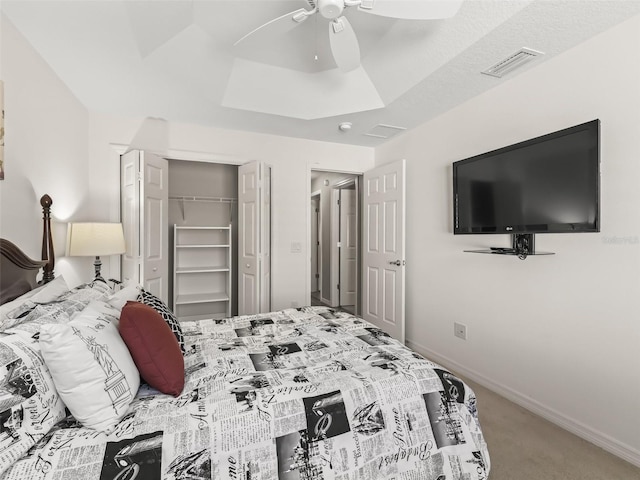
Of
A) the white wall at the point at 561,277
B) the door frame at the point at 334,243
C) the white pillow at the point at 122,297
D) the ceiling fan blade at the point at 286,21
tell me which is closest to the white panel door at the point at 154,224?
the white pillow at the point at 122,297

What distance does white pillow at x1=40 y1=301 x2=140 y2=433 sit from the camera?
1.03 m

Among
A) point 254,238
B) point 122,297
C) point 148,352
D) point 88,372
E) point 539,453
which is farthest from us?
point 254,238

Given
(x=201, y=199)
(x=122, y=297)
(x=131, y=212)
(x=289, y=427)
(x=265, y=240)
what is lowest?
(x=289, y=427)

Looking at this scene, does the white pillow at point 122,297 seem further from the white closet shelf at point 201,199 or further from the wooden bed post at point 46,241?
the white closet shelf at point 201,199

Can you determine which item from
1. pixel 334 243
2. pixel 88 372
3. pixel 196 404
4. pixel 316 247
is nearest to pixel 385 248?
pixel 334 243

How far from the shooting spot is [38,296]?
1.49m

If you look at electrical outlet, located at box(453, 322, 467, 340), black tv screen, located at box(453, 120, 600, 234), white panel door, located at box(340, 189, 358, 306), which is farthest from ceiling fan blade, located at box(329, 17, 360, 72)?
white panel door, located at box(340, 189, 358, 306)

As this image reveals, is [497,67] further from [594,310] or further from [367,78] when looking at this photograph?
[594,310]

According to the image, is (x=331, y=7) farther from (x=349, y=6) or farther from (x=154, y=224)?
(x=154, y=224)

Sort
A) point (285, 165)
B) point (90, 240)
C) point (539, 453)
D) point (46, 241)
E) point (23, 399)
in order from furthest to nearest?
point (285, 165), point (90, 240), point (46, 241), point (539, 453), point (23, 399)

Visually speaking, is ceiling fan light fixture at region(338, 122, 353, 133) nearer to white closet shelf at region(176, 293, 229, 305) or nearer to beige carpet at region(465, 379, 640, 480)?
white closet shelf at region(176, 293, 229, 305)

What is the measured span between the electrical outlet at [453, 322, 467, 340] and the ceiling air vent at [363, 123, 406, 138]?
220 cm

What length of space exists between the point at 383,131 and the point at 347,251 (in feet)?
8.05

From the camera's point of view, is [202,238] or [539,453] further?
[202,238]
